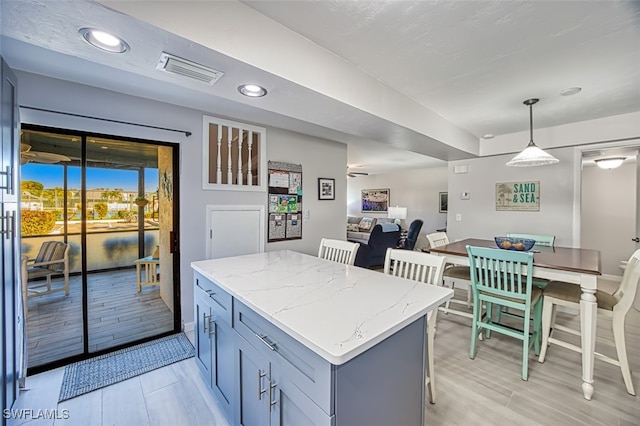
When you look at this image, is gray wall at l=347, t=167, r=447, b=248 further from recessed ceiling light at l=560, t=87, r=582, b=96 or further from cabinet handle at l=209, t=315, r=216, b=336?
cabinet handle at l=209, t=315, r=216, b=336

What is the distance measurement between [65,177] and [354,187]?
8.35m

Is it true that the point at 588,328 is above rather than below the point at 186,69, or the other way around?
below

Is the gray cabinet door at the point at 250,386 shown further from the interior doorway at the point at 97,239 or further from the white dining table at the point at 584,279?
the white dining table at the point at 584,279

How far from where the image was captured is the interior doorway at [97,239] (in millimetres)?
2288

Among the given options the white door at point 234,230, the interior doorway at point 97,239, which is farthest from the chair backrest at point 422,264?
the interior doorway at point 97,239

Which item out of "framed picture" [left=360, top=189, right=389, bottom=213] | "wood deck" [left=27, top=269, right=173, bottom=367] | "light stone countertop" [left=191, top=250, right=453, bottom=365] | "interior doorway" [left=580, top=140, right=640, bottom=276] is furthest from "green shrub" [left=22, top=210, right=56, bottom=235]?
"framed picture" [left=360, top=189, right=389, bottom=213]

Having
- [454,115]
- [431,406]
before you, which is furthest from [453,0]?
[431,406]

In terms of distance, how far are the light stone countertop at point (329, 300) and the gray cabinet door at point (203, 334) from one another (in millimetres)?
201

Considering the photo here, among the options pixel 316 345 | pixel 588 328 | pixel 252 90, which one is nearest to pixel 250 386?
pixel 316 345

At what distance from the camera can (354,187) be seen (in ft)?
32.4

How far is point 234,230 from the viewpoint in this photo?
3.16 metres

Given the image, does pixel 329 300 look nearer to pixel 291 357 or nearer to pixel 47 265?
pixel 291 357

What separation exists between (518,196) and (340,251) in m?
3.11

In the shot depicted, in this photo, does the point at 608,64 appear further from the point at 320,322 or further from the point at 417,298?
the point at 320,322
